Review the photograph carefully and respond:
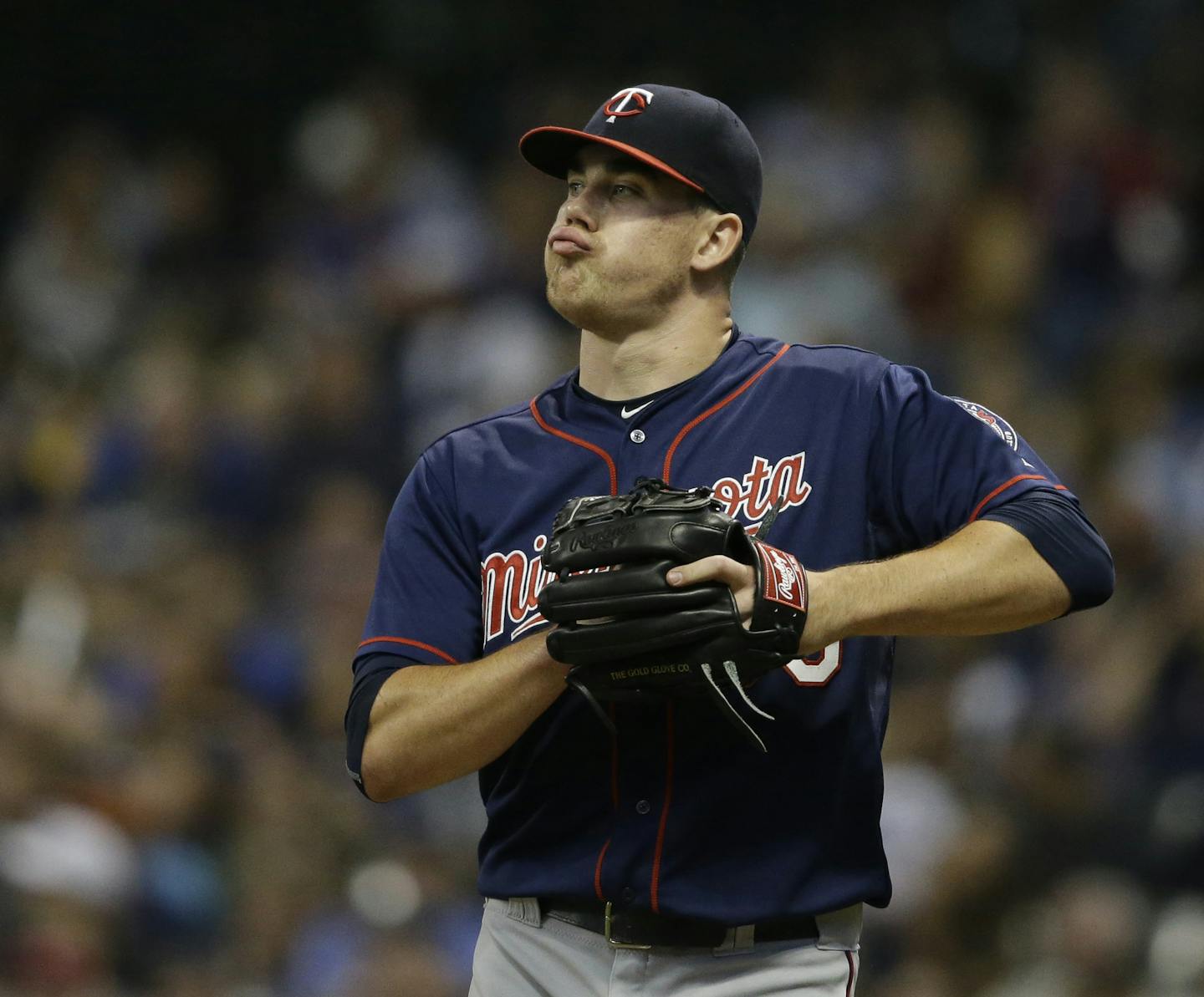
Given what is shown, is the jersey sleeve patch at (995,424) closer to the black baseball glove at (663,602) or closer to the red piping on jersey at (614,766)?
the black baseball glove at (663,602)

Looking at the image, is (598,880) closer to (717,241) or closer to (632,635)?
(632,635)

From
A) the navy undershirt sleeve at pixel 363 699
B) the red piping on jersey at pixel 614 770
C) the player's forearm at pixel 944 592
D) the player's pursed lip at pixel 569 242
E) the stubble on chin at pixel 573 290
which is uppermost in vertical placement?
the player's pursed lip at pixel 569 242

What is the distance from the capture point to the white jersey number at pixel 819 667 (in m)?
2.41

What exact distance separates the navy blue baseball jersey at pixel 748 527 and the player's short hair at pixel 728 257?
111 millimetres

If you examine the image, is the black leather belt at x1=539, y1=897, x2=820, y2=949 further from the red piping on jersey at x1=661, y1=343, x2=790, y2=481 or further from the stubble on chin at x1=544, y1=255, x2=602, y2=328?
the stubble on chin at x1=544, y1=255, x2=602, y2=328

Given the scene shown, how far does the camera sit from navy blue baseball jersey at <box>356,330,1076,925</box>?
238cm

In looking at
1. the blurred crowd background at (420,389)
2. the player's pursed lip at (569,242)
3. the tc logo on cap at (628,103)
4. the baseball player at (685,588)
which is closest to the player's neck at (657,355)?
the baseball player at (685,588)

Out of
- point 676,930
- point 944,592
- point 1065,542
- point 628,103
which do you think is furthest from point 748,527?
point 628,103

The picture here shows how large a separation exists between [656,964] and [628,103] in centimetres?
125

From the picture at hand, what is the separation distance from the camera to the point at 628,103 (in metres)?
2.65

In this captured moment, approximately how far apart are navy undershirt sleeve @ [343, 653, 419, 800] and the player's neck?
1.72 ft

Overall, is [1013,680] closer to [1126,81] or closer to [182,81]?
[1126,81]

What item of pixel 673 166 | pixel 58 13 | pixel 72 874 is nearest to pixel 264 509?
pixel 72 874

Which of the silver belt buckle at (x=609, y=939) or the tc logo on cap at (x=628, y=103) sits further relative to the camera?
the tc logo on cap at (x=628, y=103)
